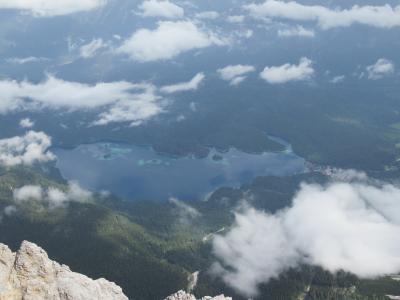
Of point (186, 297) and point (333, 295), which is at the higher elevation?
point (186, 297)

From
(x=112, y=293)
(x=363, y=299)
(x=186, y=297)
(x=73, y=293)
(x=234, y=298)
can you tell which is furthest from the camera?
(x=234, y=298)

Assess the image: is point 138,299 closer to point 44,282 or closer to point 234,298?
point 234,298

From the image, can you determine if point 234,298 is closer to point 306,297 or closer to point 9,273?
point 306,297

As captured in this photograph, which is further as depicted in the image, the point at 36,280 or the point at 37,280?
A: the point at 37,280

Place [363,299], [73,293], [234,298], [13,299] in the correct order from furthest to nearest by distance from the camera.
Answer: [234,298]
[363,299]
[73,293]
[13,299]

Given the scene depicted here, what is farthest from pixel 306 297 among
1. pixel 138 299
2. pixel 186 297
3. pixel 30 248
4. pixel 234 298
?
pixel 30 248

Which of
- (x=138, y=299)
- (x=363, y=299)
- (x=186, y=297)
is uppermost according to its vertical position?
(x=186, y=297)

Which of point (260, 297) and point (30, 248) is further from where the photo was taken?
point (260, 297)
